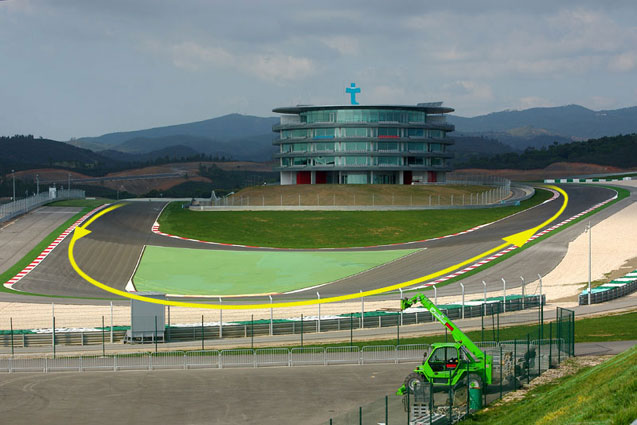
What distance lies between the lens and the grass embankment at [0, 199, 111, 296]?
200 ft

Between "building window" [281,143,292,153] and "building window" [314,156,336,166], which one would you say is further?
"building window" [281,143,292,153]

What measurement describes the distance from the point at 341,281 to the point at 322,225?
30.0m

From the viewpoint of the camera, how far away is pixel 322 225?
295ft

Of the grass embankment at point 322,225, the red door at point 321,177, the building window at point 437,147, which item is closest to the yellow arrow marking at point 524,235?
the grass embankment at point 322,225

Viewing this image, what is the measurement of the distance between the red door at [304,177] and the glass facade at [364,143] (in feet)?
6.20

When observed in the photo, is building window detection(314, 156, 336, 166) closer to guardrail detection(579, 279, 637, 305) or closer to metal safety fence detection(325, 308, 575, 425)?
guardrail detection(579, 279, 637, 305)

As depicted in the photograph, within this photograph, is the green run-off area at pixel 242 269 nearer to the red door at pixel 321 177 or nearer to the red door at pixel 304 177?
the red door at pixel 321 177

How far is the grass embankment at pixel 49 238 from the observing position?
60856 mm

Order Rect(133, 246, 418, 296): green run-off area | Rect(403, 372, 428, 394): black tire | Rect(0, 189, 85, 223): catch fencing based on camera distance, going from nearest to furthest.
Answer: Rect(403, 372, 428, 394): black tire → Rect(133, 246, 418, 296): green run-off area → Rect(0, 189, 85, 223): catch fencing

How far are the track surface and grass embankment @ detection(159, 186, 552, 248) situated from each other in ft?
13.0

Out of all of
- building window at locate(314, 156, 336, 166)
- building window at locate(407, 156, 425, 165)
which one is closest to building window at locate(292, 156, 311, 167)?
building window at locate(314, 156, 336, 166)

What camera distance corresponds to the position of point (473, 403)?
24.1m

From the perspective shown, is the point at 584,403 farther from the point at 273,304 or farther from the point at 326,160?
the point at 326,160

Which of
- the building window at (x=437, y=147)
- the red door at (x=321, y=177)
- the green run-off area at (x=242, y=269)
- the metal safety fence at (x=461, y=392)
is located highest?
the building window at (x=437, y=147)
